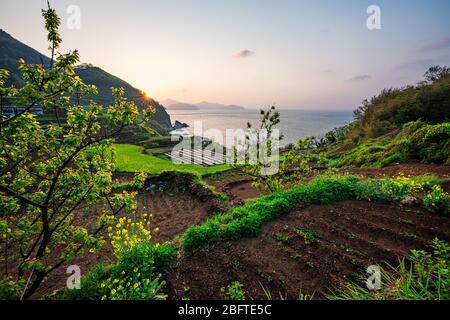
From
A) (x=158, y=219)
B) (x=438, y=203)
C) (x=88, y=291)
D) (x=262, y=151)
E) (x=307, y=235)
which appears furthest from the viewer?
(x=158, y=219)

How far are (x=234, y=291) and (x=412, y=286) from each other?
9.40 ft

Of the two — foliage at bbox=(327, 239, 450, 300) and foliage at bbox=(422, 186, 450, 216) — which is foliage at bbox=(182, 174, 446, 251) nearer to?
foliage at bbox=(422, 186, 450, 216)

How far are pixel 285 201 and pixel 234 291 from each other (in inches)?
144

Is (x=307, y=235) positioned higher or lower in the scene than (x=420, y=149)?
lower

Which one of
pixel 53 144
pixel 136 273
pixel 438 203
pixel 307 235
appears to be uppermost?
pixel 53 144

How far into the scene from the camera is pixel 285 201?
6.70 meters

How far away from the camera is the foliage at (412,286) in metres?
2.88

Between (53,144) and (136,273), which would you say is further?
(136,273)

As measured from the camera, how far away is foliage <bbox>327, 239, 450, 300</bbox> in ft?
9.45

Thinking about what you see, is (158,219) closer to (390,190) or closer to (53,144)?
(53,144)

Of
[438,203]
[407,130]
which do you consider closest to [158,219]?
[438,203]

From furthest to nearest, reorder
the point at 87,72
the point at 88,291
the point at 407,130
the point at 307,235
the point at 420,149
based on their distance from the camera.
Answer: the point at 87,72 → the point at 407,130 → the point at 420,149 → the point at 307,235 → the point at 88,291

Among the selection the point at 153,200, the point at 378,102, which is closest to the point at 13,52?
the point at 153,200
